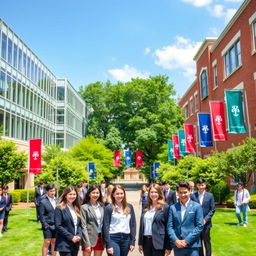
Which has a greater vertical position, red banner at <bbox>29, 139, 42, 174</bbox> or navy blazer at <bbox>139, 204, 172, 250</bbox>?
red banner at <bbox>29, 139, 42, 174</bbox>

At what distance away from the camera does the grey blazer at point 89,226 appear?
18.5ft

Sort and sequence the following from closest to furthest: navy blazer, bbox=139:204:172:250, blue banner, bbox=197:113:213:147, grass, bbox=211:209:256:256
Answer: navy blazer, bbox=139:204:172:250, grass, bbox=211:209:256:256, blue banner, bbox=197:113:213:147

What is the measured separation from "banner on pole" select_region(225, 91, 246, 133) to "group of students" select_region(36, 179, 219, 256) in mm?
14101

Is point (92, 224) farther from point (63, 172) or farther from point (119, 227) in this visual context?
point (63, 172)

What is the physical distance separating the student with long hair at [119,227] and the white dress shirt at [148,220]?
9.8 inches

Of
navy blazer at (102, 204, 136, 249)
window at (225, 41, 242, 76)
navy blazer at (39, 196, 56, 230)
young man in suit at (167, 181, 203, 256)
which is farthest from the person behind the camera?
window at (225, 41, 242, 76)

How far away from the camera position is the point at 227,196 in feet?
69.6

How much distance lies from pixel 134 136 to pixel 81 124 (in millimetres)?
16000

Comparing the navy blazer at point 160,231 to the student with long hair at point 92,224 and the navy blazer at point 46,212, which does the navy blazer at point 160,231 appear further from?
the navy blazer at point 46,212

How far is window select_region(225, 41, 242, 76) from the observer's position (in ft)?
76.2

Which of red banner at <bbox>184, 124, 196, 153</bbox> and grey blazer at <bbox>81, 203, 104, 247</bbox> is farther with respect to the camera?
red banner at <bbox>184, 124, 196, 153</bbox>

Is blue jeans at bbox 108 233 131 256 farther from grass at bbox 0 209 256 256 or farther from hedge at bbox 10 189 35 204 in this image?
hedge at bbox 10 189 35 204

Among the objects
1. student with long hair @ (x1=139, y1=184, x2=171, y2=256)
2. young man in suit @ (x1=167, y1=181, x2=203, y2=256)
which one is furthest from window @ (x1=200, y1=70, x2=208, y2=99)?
young man in suit @ (x1=167, y1=181, x2=203, y2=256)

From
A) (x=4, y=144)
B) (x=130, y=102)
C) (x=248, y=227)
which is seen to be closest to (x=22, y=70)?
(x=4, y=144)
